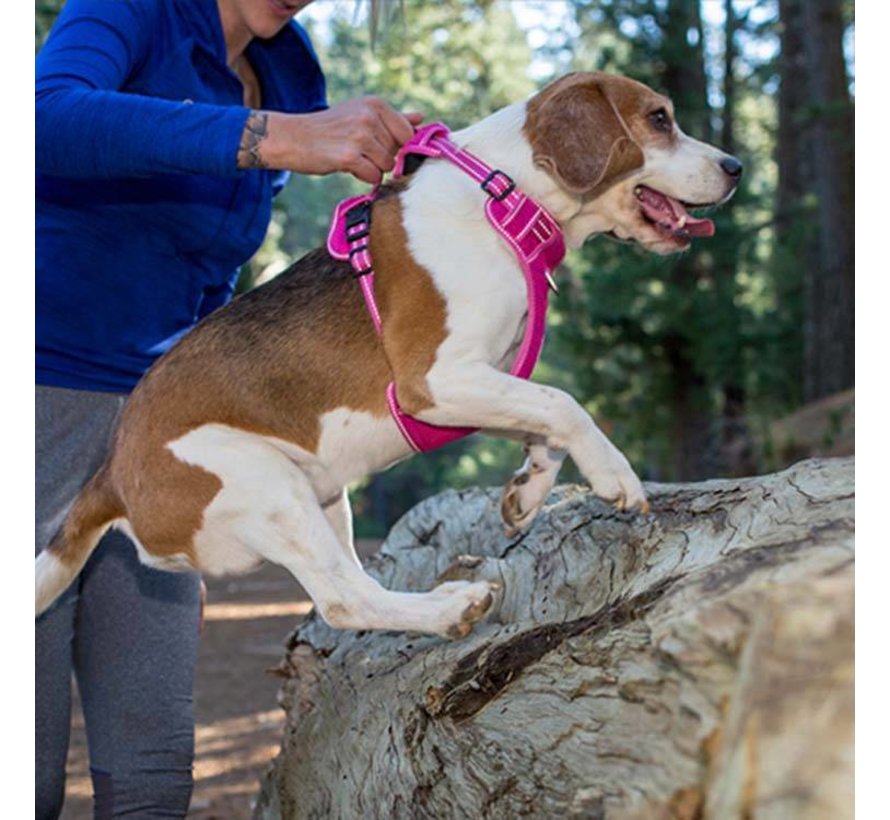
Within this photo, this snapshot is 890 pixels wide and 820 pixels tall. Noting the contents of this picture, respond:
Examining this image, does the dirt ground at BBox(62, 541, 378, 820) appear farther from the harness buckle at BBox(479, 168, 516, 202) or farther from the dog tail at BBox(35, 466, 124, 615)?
the harness buckle at BBox(479, 168, 516, 202)

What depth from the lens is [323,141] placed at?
3.02m

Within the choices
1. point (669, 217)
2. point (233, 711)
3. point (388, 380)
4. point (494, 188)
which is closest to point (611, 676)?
point (388, 380)

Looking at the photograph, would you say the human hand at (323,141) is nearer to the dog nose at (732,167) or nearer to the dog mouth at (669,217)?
the dog mouth at (669,217)

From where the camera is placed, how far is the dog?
3133 mm

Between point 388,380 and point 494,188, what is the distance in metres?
0.59

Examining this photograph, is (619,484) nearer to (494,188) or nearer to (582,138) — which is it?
(494,188)

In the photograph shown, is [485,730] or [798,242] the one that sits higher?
[485,730]

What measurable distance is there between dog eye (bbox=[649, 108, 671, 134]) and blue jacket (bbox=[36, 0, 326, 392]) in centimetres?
115

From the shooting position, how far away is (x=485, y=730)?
2664 mm

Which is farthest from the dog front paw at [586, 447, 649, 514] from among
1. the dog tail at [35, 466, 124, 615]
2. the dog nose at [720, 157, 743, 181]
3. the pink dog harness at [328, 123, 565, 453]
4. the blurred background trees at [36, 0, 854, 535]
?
the blurred background trees at [36, 0, 854, 535]

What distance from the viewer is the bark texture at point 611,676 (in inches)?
68.1
